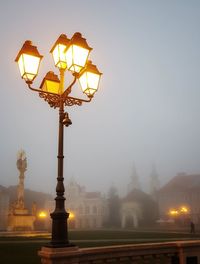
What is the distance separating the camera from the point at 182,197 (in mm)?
74000

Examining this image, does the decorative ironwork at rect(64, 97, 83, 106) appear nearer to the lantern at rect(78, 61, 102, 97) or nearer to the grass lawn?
the lantern at rect(78, 61, 102, 97)

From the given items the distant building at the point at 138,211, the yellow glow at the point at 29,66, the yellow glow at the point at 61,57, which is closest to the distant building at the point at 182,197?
the distant building at the point at 138,211

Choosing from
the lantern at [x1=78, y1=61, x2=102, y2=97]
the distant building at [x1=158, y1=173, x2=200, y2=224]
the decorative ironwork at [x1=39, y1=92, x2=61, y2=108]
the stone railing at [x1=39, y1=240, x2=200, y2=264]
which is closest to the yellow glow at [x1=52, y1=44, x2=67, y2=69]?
the lantern at [x1=78, y1=61, x2=102, y2=97]

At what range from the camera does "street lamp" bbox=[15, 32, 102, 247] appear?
6500 mm

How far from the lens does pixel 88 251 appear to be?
6953 mm

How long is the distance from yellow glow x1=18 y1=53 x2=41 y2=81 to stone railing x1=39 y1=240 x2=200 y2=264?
3.79m

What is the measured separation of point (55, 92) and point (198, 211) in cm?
6881

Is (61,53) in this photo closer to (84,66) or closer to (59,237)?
(84,66)

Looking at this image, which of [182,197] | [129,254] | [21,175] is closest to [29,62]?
[129,254]

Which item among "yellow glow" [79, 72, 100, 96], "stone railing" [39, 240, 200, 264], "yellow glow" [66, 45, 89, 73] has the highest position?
"yellow glow" [66, 45, 89, 73]

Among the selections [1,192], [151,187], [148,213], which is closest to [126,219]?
[148,213]

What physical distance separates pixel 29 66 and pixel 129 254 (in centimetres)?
509

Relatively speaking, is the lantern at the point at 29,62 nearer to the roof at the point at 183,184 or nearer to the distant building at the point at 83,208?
the roof at the point at 183,184

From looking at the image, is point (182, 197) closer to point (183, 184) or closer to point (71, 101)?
point (183, 184)
